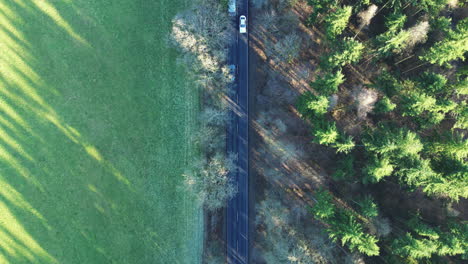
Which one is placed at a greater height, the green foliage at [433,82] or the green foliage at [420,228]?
the green foliage at [433,82]

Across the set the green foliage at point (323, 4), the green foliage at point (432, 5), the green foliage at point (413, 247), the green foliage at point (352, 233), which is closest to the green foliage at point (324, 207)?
the green foliage at point (352, 233)

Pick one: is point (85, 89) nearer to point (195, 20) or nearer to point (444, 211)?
point (195, 20)

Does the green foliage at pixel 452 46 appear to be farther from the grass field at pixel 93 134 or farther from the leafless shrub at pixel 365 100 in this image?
the grass field at pixel 93 134

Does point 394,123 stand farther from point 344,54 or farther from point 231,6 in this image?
point 231,6

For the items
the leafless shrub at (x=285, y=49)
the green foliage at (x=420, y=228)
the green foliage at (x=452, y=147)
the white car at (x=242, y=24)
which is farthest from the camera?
the white car at (x=242, y=24)

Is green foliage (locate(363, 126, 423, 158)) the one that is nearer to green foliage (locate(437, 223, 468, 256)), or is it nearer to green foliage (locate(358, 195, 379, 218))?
green foliage (locate(358, 195, 379, 218))
